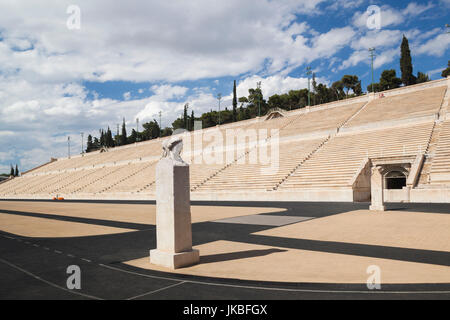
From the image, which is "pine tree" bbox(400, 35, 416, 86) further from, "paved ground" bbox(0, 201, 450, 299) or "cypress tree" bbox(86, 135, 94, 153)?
"cypress tree" bbox(86, 135, 94, 153)

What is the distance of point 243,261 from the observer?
593cm

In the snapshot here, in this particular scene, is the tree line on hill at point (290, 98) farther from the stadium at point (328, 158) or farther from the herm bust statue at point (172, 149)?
the herm bust statue at point (172, 149)

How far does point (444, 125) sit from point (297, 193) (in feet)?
40.4

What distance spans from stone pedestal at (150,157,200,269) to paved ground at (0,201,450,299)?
0.33 m

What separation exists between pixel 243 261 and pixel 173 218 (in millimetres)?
1631

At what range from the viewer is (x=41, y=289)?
4.53 m

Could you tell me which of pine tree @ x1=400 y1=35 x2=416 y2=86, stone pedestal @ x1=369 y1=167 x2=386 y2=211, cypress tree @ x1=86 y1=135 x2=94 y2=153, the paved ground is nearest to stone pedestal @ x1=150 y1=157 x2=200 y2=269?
the paved ground

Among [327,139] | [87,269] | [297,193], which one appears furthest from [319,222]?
[327,139]

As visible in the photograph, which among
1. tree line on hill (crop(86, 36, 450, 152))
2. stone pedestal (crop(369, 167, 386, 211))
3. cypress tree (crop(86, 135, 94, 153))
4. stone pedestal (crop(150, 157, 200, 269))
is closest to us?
stone pedestal (crop(150, 157, 200, 269))

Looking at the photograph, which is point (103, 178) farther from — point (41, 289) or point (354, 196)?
point (41, 289)

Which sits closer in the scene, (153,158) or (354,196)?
(354,196)

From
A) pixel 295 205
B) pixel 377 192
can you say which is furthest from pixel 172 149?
pixel 295 205

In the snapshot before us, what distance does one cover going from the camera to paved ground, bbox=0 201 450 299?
4.26 meters

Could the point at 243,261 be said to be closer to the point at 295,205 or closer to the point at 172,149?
the point at 172,149
